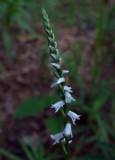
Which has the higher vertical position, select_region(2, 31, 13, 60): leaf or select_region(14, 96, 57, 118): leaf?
select_region(2, 31, 13, 60): leaf

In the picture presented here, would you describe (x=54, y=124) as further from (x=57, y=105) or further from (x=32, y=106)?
(x=57, y=105)

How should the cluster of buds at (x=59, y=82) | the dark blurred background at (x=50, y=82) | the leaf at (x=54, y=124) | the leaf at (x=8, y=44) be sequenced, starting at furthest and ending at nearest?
the leaf at (x=8, y=44), the dark blurred background at (x=50, y=82), the leaf at (x=54, y=124), the cluster of buds at (x=59, y=82)

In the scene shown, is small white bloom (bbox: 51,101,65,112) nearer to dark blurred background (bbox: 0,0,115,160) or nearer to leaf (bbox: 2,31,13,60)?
dark blurred background (bbox: 0,0,115,160)

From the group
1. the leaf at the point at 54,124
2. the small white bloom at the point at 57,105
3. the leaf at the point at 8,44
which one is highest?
the leaf at the point at 8,44

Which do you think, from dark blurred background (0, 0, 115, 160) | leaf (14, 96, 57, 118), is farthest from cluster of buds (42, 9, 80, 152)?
leaf (14, 96, 57, 118)

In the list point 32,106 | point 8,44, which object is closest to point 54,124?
point 32,106

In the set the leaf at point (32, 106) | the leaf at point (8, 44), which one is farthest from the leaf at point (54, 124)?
the leaf at point (8, 44)

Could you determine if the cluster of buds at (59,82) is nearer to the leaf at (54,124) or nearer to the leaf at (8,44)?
the leaf at (54,124)

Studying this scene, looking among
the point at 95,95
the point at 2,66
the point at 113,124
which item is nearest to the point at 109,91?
the point at 95,95

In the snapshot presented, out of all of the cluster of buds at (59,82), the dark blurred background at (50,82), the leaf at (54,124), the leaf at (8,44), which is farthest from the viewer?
the leaf at (8,44)
